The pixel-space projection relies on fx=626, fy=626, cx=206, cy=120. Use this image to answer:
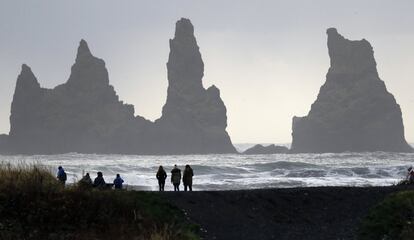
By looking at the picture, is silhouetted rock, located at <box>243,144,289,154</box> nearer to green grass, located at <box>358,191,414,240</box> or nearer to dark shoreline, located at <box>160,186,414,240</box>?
dark shoreline, located at <box>160,186,414,240</box>

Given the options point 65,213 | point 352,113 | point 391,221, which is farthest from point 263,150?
point 65,213

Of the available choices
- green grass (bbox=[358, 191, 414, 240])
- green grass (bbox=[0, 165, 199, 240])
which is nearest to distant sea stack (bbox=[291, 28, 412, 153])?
green grass (bbox=[358, 191, 414, 240])

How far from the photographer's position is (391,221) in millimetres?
19078

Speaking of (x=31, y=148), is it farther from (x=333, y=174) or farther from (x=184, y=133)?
(x=333, y=174)

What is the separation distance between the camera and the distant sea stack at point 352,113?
18412cm

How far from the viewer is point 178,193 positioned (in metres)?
24.5

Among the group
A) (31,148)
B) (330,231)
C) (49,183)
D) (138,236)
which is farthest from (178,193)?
(31,148)

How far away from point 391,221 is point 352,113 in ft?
560

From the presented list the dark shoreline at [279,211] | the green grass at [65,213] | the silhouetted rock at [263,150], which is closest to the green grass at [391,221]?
the dark shoreline at [279,211]

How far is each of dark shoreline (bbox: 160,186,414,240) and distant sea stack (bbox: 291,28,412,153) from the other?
157629 mm

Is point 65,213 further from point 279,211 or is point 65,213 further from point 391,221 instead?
point 279,211

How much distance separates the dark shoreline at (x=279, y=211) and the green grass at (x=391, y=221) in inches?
25.4

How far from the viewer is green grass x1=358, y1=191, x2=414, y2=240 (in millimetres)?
17531

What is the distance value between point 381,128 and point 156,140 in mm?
68349
